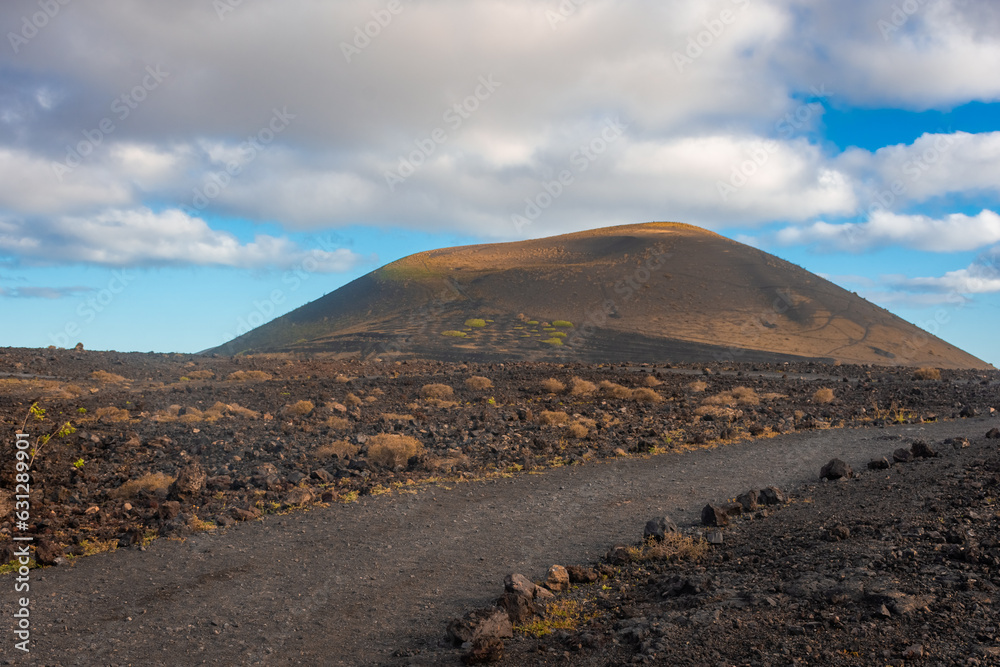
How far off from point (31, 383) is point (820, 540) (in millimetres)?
29428

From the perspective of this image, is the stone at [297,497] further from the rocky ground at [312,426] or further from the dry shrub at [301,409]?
the dry shrub at [301,409]

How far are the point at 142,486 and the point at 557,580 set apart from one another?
26.7ft

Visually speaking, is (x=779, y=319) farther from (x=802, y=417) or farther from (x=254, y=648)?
(x=254, y=648)

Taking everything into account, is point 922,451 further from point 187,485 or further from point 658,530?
point 187,485

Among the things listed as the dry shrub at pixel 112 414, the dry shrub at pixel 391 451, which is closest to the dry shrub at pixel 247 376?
the dry shrub at pixel 112 414

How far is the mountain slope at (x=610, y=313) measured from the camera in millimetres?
60062

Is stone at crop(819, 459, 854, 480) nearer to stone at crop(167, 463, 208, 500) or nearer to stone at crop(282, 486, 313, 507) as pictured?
stone at crop(282, 486, 313, 507)

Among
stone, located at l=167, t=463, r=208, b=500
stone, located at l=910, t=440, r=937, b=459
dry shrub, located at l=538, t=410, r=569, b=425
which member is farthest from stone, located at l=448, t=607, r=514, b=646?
dry shrub, located at l=538, t=410, r=569, b=425

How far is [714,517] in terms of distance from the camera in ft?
31.8

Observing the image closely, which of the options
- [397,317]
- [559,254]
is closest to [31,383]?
[397,317]

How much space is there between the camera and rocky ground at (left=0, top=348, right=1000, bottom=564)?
1142 centimetres

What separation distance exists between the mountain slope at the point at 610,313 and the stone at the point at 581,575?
151 feet

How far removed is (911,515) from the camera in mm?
8234

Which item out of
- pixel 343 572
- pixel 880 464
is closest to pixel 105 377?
pixel 343 572
